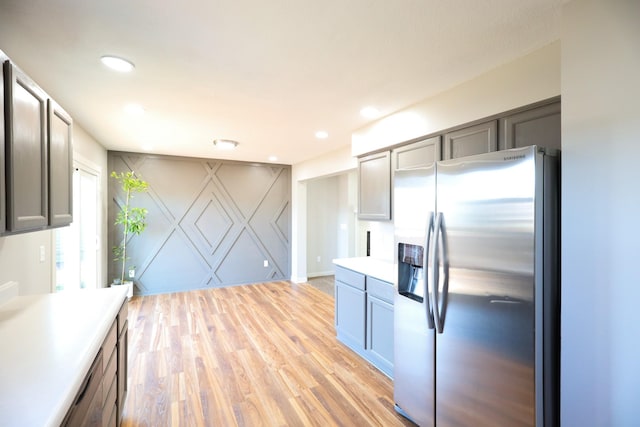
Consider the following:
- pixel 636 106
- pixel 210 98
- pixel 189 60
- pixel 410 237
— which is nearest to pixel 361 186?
pixel 410 237

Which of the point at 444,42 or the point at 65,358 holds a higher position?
the point at 444,42

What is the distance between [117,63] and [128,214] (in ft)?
11.3

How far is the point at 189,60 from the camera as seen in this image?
5.98ft

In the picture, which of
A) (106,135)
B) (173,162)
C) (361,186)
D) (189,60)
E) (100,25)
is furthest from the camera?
(173,162)

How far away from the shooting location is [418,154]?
2.60 metres

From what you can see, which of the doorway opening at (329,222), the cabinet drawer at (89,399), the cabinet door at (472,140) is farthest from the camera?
the doorway opening at (329,222)

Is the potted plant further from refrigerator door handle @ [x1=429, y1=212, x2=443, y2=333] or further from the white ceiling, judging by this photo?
refrigerator door handle @ [x1=429, y1=212, x2=443, y2=333]

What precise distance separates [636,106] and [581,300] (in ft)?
2.75

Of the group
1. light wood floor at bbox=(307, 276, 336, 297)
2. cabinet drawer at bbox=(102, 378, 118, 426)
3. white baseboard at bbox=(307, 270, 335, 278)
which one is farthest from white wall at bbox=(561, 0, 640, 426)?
white baseboard at bbox=(307, 270, 335, 278)

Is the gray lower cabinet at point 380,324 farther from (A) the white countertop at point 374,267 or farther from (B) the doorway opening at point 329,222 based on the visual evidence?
(B) the doorway opening at point 329,222

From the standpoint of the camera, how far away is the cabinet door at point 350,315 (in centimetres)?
290

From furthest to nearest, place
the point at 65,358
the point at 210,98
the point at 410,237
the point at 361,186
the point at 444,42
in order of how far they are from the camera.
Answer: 1. the point at 361,186
2. the point at 210,98
3. the point at 410,237
4. the point at 444,42
5. the point at 65,358

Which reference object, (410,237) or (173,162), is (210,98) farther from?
(173,162)

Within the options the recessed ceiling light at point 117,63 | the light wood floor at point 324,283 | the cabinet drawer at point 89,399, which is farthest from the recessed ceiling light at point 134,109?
the light wood floor at point 324,283
